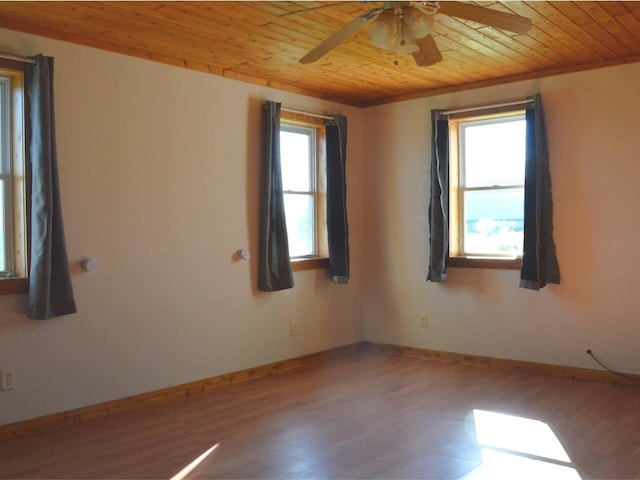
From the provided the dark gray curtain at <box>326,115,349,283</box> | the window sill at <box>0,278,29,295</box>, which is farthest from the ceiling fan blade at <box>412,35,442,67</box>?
the window sill at <box>0,278,29,295</box>

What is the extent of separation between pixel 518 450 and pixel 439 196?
2.63 metres

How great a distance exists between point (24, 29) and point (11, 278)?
1488 mm

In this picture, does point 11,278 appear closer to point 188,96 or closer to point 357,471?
point 188,96

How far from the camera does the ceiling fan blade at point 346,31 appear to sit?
286 centimetres

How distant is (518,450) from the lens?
3.48 m

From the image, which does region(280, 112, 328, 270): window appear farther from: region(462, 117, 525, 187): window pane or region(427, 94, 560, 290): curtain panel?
region(427, 94, 560, 290): curtain panel

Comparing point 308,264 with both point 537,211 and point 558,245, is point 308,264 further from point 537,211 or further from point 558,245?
point 558,245

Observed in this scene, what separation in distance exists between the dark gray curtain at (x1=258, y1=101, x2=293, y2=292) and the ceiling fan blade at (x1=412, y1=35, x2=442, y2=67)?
76.5 inches

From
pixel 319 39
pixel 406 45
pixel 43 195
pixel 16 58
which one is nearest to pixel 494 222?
pixel 319 39

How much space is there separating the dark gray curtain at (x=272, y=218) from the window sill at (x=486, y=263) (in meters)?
1.49

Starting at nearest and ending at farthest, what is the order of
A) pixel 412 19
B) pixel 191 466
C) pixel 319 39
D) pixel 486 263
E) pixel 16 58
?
pixel 412 19 → pixel 191 466 → pixel 16 58 → pixel 319 39 → pixel 486 263

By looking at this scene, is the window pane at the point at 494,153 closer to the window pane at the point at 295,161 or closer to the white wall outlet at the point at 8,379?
the window pane at the point at 295,161

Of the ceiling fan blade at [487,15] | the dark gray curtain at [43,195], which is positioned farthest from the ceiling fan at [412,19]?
the dark gray curtain at [43,195]

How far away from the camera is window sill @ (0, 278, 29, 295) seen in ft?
12.2
